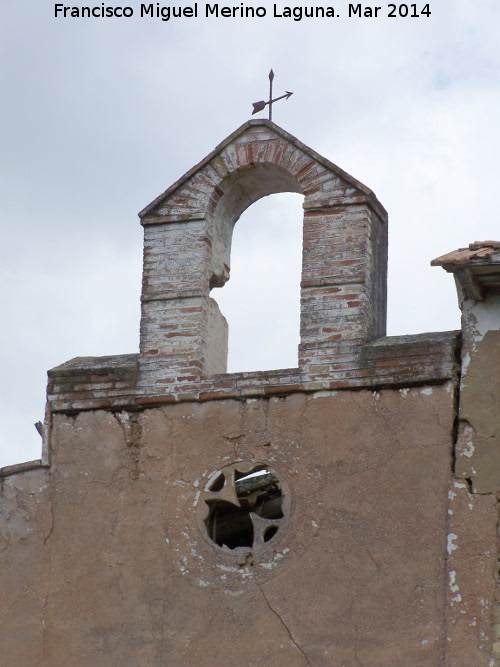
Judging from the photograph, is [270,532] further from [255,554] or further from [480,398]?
[480,398]

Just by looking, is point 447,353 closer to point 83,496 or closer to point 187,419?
point 187,419

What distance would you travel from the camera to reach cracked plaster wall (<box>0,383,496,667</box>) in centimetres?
823

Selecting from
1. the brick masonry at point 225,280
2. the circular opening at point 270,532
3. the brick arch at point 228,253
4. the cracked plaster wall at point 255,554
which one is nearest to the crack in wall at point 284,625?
the cracked plaster wall at point 255,554

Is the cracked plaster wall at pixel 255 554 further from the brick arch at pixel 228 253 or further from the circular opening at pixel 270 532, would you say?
the brick arch at pixel 228 253

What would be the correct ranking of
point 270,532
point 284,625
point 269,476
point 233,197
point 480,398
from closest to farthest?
point 284,625 → point 480,398 → point 270,532 → point 269,476 → point 233,197

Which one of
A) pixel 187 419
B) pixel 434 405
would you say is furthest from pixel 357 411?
pixel 187 419

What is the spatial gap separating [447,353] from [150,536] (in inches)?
80.8

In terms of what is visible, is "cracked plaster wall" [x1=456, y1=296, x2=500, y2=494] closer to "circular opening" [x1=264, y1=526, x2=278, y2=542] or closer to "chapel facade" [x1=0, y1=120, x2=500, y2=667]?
"chapel facade" [x1=0, y1=120, x2=500, y2=667]

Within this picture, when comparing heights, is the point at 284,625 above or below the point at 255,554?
below

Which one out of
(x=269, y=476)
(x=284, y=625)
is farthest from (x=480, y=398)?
(x=284, y=625)

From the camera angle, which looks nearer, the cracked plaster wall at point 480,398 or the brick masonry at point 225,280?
the cracked plaster wall at point 480,398

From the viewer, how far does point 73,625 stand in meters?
8.75

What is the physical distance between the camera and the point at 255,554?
8.58 metres

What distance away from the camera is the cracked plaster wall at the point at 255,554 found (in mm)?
8227
